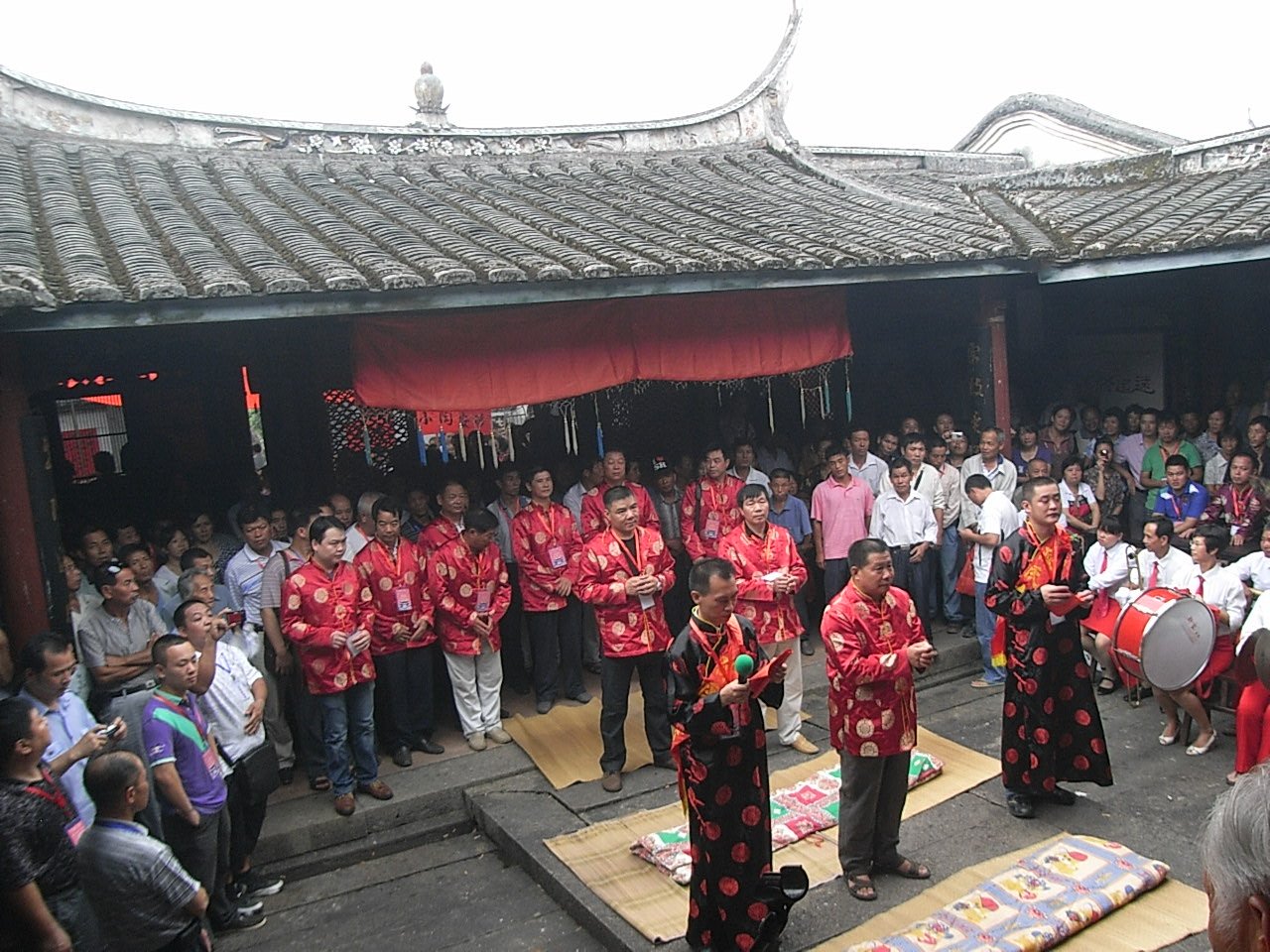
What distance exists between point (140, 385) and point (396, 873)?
5209 mm

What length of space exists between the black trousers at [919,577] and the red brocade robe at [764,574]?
1.92 m

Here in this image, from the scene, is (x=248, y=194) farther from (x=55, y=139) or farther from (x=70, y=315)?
(x=70, y=315)

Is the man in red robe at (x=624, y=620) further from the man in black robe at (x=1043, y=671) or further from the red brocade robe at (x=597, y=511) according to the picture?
the man in black robe at (x=1043, y=671)

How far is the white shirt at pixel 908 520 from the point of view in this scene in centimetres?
848

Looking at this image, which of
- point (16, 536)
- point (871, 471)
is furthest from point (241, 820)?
point (871, 471)

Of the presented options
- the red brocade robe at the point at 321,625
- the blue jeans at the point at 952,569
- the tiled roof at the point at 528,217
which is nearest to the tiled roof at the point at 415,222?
the tiled roof at the point at 528,217

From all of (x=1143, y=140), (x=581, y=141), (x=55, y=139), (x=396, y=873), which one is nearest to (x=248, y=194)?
(x=55, y=139)

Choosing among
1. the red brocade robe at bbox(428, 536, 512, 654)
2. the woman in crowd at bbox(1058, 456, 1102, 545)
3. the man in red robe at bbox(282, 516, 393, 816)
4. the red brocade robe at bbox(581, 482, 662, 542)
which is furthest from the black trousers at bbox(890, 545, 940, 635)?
the man in red robe at bbox(282, 516, 393, 816)

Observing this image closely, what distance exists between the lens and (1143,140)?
16672 mm

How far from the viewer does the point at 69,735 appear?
4664 mm

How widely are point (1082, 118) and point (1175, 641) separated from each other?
45.6 ft

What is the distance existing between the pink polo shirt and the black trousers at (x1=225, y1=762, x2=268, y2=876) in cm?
491

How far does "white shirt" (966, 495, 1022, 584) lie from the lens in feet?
26.0

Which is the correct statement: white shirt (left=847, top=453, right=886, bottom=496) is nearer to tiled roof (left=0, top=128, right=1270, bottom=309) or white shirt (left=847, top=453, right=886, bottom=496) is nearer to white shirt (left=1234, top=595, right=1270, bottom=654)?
tiled roof (left=0, top=128, right=1270, bottom=309)
